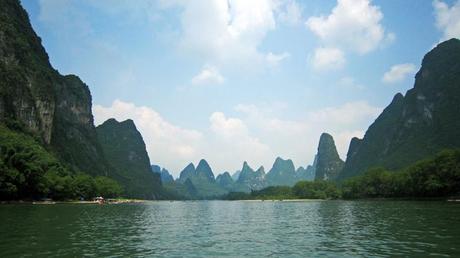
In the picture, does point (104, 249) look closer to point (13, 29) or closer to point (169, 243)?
point (169, 243)

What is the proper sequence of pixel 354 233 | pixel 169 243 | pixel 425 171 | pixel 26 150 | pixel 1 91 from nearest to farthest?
pixel 169 243
pixel 354 233
pixel 26 150
pixel 425 171
pixel 1 91

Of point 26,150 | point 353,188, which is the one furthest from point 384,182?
point 26,150

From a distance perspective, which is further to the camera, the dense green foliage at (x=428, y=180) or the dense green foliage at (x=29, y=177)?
the dense green foliage at (x=428, y=180)

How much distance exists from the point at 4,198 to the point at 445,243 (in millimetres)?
100131

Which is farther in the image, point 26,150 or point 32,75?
point 32,75

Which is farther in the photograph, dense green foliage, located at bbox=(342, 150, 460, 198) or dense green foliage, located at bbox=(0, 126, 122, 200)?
dense green foliage, located at bbox=(342, 150, 460, 198)

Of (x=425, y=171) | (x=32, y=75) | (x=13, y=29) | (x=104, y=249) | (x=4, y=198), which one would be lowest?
(x=104, y=249)

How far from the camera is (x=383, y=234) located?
38750 mm

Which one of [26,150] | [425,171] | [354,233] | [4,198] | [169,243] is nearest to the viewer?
[169,243]

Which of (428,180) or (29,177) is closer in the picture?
(29,177)

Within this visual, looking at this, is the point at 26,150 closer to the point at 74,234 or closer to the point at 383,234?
the point at 74,234

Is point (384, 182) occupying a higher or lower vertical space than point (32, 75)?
lower

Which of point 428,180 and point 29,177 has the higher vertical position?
point 428,180

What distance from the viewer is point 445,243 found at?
31.3m
